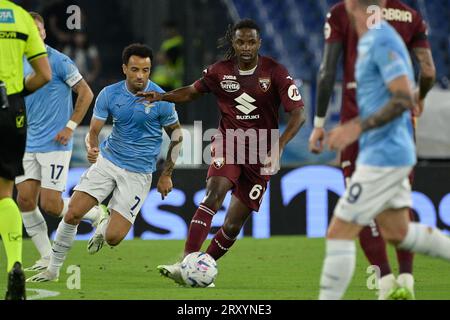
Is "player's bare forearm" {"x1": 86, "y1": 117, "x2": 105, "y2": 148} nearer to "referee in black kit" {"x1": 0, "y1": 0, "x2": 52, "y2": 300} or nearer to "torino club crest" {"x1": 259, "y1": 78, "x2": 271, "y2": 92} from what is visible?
"torino club crest" {"x1": 259, "y1": 78, "x2": 271, "y2": 92}

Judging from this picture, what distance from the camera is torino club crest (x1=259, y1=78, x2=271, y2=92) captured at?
32.3 feet

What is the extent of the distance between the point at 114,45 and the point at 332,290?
1411 centimetres

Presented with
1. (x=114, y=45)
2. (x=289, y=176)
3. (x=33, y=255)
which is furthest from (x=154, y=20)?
(x=33, y=255)

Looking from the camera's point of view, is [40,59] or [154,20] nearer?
[40,59]

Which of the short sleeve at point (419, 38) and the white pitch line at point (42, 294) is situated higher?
the short sleeve at point (419, 38)

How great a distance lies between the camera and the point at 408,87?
6734mm

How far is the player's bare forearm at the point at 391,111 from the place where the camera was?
6.70 m

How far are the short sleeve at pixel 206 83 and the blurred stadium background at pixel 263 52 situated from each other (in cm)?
454

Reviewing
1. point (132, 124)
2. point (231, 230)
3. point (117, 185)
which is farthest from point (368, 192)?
point (117, 185)

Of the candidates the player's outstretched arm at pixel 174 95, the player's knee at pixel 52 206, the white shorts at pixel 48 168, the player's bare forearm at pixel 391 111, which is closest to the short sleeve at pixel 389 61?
the player's bare forearm at pixel 391 111

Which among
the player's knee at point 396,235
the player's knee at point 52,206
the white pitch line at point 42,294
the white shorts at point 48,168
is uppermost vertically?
the white shorts at point 48,168

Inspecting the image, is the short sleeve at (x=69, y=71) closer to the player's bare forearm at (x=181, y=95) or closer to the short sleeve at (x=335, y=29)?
the player's bare forearm at (x=181, y=95)

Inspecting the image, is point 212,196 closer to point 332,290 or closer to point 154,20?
point 332,290
